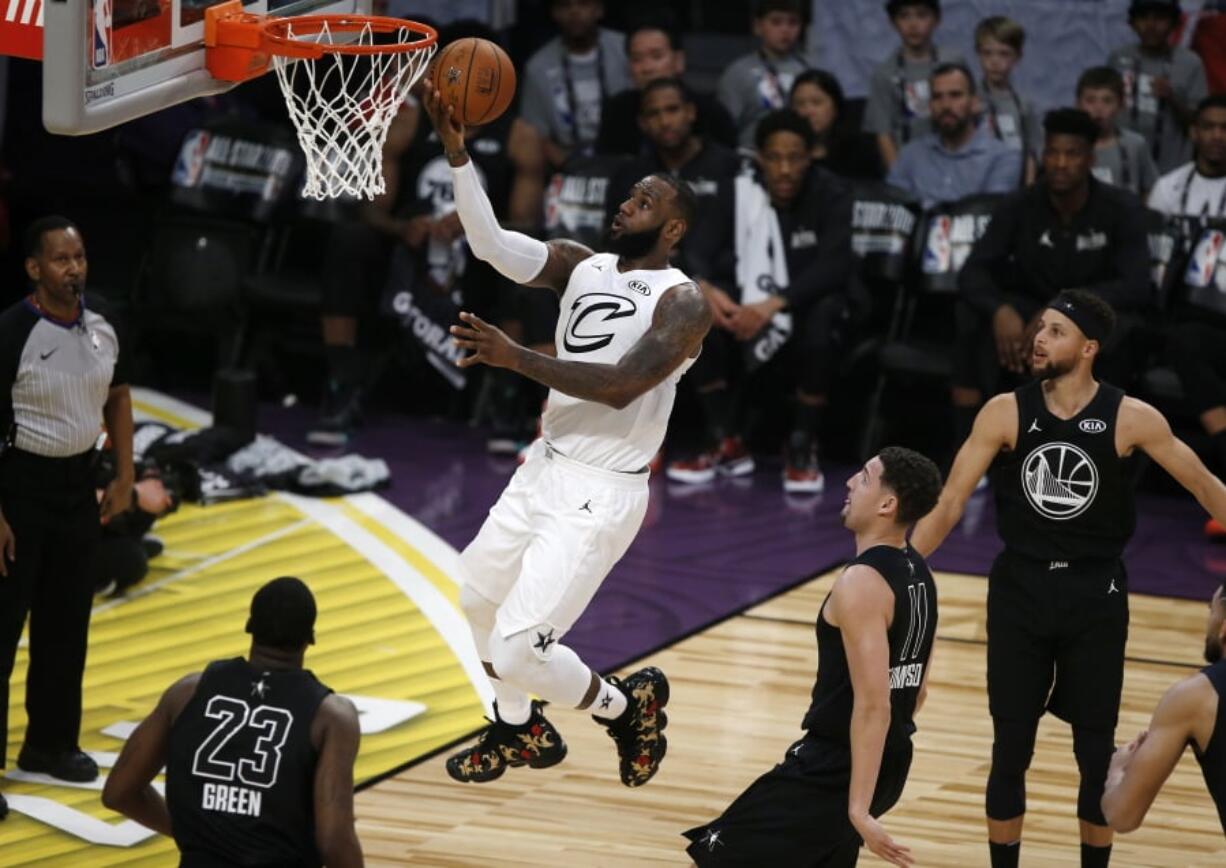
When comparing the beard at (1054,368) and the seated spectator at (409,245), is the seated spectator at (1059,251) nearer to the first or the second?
the seated spectator at (409,245)

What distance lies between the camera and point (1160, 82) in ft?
42.3

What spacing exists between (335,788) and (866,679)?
1.44 metres

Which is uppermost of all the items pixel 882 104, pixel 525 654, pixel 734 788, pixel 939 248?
pixel 882 104

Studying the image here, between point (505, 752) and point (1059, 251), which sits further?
point (1059, 251)

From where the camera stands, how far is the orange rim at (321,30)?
6738mm

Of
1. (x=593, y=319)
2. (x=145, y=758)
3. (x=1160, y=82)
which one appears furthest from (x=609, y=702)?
(x=1160, y=82)

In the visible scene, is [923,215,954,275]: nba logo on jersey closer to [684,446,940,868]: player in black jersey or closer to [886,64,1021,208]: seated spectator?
[886,64,1021,208]: seated spectator

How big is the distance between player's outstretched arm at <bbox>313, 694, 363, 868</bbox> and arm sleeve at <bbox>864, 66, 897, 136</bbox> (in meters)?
8.81

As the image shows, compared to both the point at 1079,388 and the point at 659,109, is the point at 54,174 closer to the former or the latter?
the point at 659,109

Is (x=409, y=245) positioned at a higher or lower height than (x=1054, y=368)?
lower

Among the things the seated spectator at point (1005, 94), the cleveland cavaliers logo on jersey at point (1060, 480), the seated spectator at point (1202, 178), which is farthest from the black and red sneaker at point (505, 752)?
the seated spectator at point (1005, 94)

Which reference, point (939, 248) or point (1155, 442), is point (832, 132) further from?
point (1155, 442)

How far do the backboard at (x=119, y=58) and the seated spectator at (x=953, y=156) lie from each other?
243 inches

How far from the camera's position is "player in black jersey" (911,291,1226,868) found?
652 centimetres
